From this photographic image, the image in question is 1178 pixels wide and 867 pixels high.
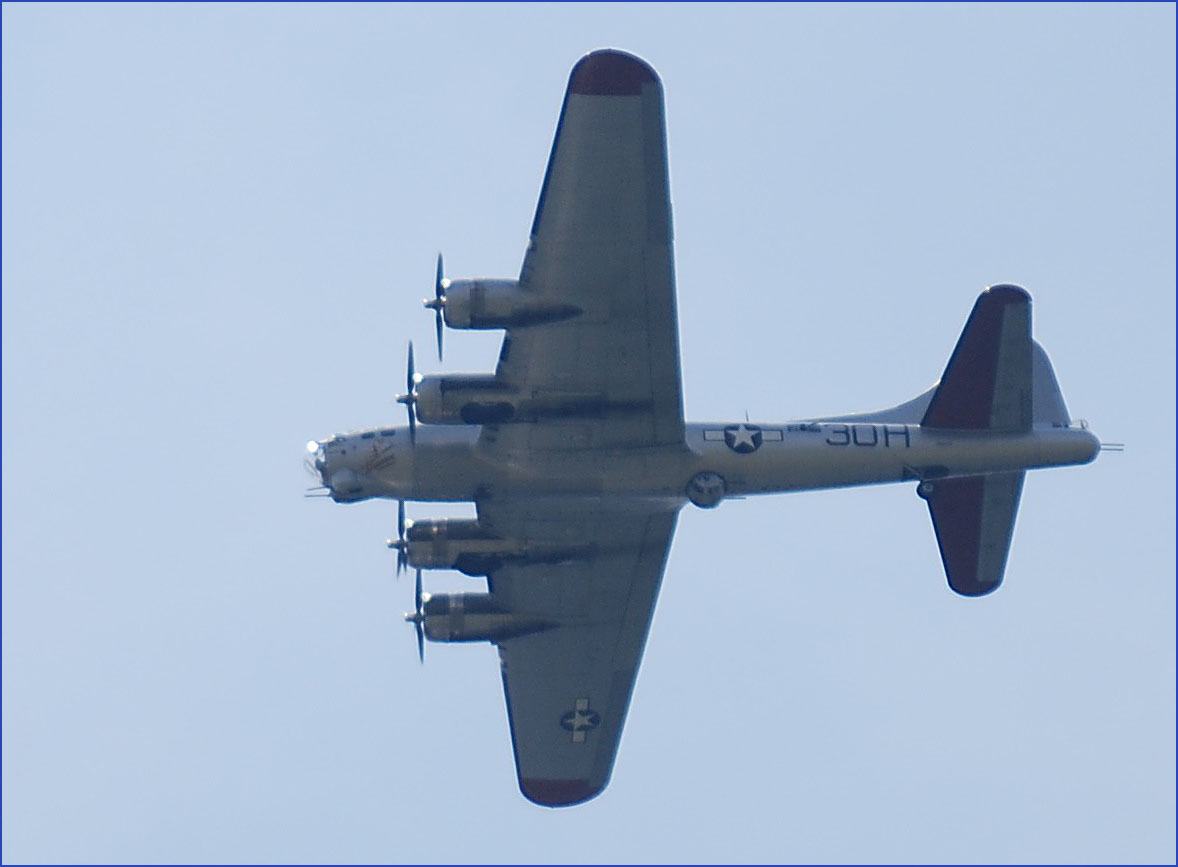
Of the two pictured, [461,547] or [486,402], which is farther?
[461,547]

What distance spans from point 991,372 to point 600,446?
771 cm

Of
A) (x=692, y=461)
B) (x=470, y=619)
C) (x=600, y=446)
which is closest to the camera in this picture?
(x=600, y=446)

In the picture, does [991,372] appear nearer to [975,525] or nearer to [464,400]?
[975,525]

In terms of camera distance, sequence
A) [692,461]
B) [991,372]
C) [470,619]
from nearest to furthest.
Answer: [692,461], [991,372], [470,619]

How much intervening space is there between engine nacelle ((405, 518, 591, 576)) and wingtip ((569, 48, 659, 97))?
975 cm

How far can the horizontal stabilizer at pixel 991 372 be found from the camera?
35.2 metres

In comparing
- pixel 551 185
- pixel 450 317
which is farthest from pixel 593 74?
pixel 450 317

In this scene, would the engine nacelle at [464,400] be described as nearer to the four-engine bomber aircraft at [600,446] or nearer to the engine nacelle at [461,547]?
the four-engine bomber aircraft at [600,446]

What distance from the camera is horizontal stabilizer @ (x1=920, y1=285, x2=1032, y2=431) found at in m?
35.2

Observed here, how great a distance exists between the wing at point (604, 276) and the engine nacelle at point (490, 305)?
0.24 meters

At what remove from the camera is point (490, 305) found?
32.4 meters

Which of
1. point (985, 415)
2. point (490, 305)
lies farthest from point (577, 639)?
point (985, 415)

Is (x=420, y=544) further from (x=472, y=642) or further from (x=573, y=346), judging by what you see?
(x=573, y=346)

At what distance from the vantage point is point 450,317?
107 feet
